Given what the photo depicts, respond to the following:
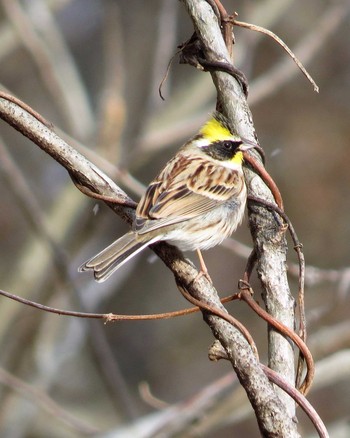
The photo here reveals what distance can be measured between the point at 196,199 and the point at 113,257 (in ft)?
2.55

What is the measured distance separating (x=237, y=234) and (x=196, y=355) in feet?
5.00

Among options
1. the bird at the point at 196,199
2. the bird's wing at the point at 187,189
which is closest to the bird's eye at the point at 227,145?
the bird at the point at 196,199

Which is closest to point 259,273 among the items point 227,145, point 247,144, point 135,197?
point 247,144

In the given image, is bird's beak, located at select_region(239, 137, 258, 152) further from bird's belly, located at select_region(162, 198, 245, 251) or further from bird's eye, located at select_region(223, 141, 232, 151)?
bird's belly, located at select_region(162, 198, 245, 251)

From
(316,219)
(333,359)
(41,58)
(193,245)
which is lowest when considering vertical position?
(333,359)

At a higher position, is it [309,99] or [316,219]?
[309,99]

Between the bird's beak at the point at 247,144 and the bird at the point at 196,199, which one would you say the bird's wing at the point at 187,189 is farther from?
the bird's beak at the point at 247,144

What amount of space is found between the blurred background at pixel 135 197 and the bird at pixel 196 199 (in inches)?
70.6

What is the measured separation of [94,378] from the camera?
10.5m

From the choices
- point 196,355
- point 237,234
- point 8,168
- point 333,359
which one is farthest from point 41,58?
point 196,355

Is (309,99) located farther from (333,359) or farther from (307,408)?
(307,408)

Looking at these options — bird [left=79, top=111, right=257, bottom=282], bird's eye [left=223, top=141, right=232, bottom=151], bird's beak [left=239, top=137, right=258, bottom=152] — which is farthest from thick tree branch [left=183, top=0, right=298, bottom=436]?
bird's eye [left=223, top=141, right=232, bottom=151]

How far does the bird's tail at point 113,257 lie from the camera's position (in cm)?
285

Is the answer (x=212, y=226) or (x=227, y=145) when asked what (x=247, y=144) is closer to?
(x=227, y=145)
